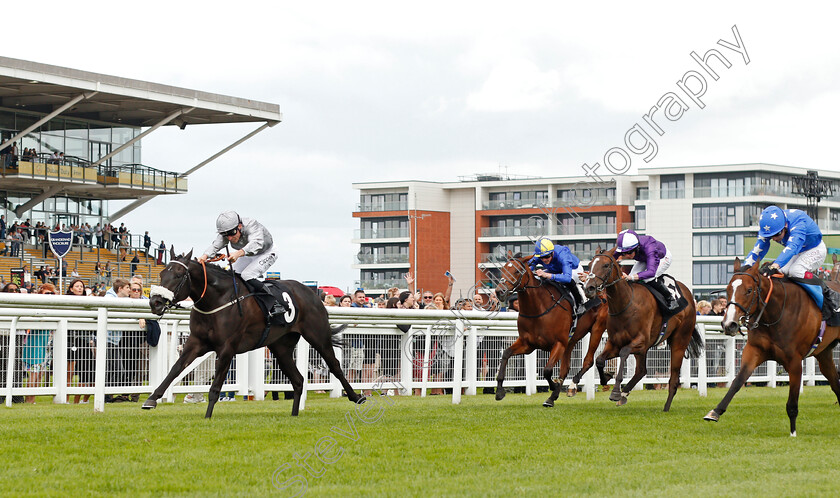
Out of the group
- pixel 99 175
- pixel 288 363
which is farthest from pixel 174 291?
pixel 99 175

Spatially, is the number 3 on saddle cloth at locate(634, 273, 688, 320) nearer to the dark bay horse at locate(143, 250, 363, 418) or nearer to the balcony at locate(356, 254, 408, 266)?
the dark bay horse at locate(143, 250, 363, 418)

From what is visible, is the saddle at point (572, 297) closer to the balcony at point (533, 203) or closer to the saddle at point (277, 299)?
the saddle at point (277, 299)

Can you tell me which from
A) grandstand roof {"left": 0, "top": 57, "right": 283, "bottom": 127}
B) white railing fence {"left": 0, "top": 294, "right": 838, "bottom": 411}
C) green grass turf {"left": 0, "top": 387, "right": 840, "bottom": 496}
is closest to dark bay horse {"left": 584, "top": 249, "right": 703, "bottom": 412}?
green grass turf {"left": 0, "top": 387, "right": 840, "bottom": 496}

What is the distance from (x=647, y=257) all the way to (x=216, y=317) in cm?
485

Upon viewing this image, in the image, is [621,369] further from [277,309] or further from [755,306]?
[277,309]

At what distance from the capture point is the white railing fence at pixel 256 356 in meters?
11.4

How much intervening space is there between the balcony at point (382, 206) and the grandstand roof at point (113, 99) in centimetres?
4563

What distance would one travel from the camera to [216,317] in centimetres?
997

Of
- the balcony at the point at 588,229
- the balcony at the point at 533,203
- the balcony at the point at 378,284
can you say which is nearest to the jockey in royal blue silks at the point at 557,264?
the balcony at the point at 533,203

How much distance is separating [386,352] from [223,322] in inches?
165

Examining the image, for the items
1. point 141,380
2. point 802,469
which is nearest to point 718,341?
point 141,380

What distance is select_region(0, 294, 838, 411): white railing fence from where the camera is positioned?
1138cm

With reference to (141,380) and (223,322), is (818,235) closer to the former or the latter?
(223,322)

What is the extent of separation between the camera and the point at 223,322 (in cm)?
997
